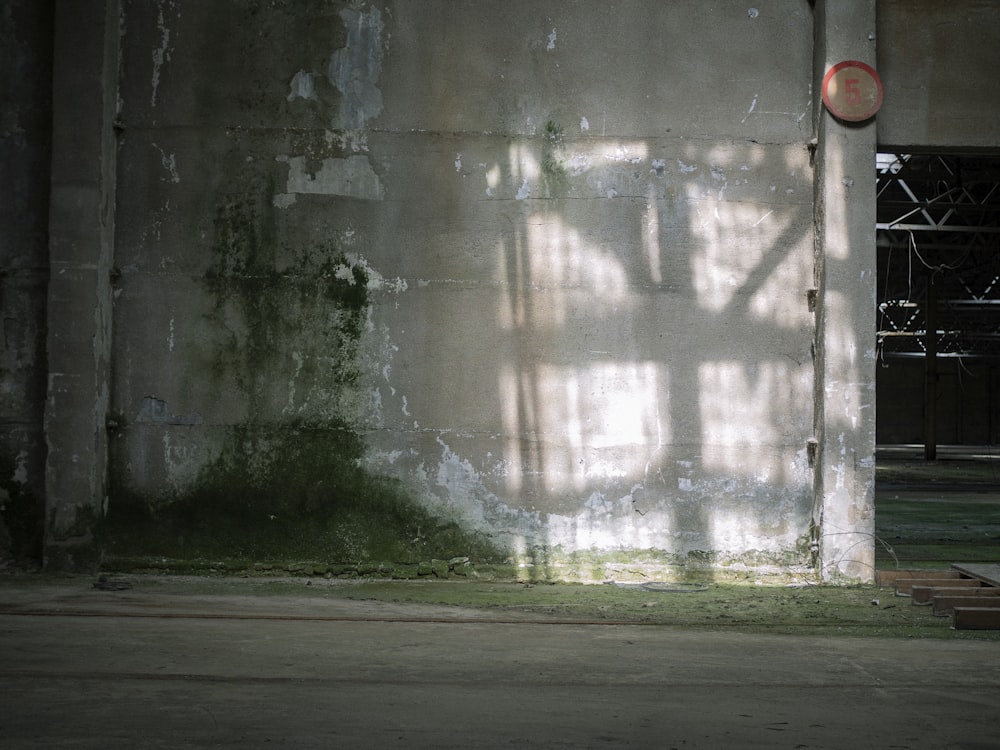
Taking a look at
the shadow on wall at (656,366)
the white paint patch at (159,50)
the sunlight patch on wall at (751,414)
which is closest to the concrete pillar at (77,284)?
the white paint patch at (159,50)

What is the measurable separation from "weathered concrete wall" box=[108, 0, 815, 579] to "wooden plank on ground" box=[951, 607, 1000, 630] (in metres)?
1.55

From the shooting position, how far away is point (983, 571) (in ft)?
21.5

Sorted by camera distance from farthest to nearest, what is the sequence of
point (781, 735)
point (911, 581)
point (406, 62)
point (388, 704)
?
point (406, 62), point (911, 581), point (388, 704), point (781, 735)

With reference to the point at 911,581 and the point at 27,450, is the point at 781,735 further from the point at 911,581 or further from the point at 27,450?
the point at 27,450

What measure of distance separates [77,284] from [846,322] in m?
5.55

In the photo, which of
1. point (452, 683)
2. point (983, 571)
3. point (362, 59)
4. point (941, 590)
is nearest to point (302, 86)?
point (362, 59)

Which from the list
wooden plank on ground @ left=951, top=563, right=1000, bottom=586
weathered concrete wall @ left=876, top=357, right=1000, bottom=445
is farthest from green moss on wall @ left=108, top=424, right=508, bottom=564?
weathered concrete wall @ left=876, top=357, right=1000, bottom=445

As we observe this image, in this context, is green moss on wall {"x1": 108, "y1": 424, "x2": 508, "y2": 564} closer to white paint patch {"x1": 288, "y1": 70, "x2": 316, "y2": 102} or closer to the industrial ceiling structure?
white paint patch {"x1": 288, "y1": 70, "x2": 316, "y2": 102}

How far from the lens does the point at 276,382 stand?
6902 millimetres

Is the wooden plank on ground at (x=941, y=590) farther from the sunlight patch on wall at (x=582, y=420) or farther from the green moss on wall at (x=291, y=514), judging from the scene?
the green moss on wall at (x=291, y=514)

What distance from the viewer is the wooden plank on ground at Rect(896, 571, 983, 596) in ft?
20.9

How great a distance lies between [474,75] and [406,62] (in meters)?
0.51

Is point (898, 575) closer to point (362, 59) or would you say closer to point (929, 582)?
point (929, 582)

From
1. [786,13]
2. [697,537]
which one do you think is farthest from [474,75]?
[697,537]
